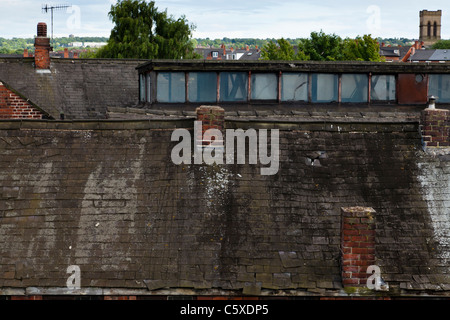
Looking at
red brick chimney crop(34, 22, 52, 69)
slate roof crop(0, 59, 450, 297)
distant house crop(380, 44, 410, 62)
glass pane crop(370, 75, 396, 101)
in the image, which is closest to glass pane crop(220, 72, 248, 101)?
glass pane crop(370, 75, 396, 101)

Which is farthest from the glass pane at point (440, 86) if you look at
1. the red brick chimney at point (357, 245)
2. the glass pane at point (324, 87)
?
the red brick chimney at point (357, 245)

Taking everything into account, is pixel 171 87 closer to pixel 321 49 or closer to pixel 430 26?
pixel 321 49

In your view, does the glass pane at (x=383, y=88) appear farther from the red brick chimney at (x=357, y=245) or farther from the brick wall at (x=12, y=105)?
the red brick chimney at (x=357, y=245)

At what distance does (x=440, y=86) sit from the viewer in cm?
2472

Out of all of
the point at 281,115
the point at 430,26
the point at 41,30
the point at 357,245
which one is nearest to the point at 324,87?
the point at 281,115

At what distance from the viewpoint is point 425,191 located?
12367 mm

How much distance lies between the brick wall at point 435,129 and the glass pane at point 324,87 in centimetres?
1092

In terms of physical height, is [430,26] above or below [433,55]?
above

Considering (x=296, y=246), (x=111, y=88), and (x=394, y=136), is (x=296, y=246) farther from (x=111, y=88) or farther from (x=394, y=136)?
(x=111, y=88)

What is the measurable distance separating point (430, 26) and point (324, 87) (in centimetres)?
14001

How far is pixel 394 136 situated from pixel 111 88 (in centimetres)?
1882

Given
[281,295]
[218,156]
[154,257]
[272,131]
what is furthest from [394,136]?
[154,257]

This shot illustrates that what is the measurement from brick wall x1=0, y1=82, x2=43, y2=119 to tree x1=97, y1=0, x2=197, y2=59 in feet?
82.0

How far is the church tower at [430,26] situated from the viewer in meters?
151
